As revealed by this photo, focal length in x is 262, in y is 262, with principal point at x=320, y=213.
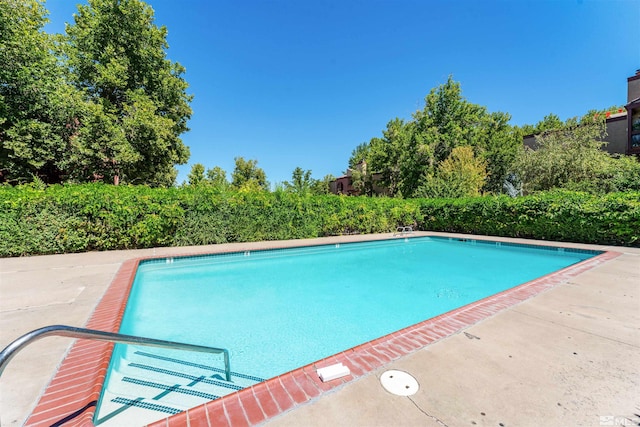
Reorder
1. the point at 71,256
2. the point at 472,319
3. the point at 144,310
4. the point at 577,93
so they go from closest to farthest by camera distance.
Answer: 1. the point at 472,319
2. the point at 144,310
3. the point at 71,256
4. the point at 577,93

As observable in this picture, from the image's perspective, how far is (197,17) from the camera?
13219mm

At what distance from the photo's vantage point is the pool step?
2.21 metres

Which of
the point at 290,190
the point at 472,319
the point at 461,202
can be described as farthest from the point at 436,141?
the point at 472,319

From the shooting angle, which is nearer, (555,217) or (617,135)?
(555,217)

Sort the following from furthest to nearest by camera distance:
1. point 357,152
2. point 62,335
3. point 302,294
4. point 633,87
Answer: point 357,152 < point 633,87 < point 302,294 < point 62,335

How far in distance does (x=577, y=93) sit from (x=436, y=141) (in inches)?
429

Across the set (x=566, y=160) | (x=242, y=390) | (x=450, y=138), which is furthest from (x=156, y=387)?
(x=450, y=138)

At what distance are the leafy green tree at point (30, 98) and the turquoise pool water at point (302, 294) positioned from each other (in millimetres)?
10882

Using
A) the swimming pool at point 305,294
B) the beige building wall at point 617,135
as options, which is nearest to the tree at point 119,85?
the swimming pool at point 305,294

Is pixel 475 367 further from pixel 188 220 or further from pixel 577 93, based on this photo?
→ pixel 577 93

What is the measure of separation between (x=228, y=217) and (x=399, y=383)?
396 inches

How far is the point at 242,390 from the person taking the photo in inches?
84.1

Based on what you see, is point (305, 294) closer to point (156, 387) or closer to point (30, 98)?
point (156, 387)

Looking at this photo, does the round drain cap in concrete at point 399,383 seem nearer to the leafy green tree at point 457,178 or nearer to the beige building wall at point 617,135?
the leafy green tree at point 457,178
